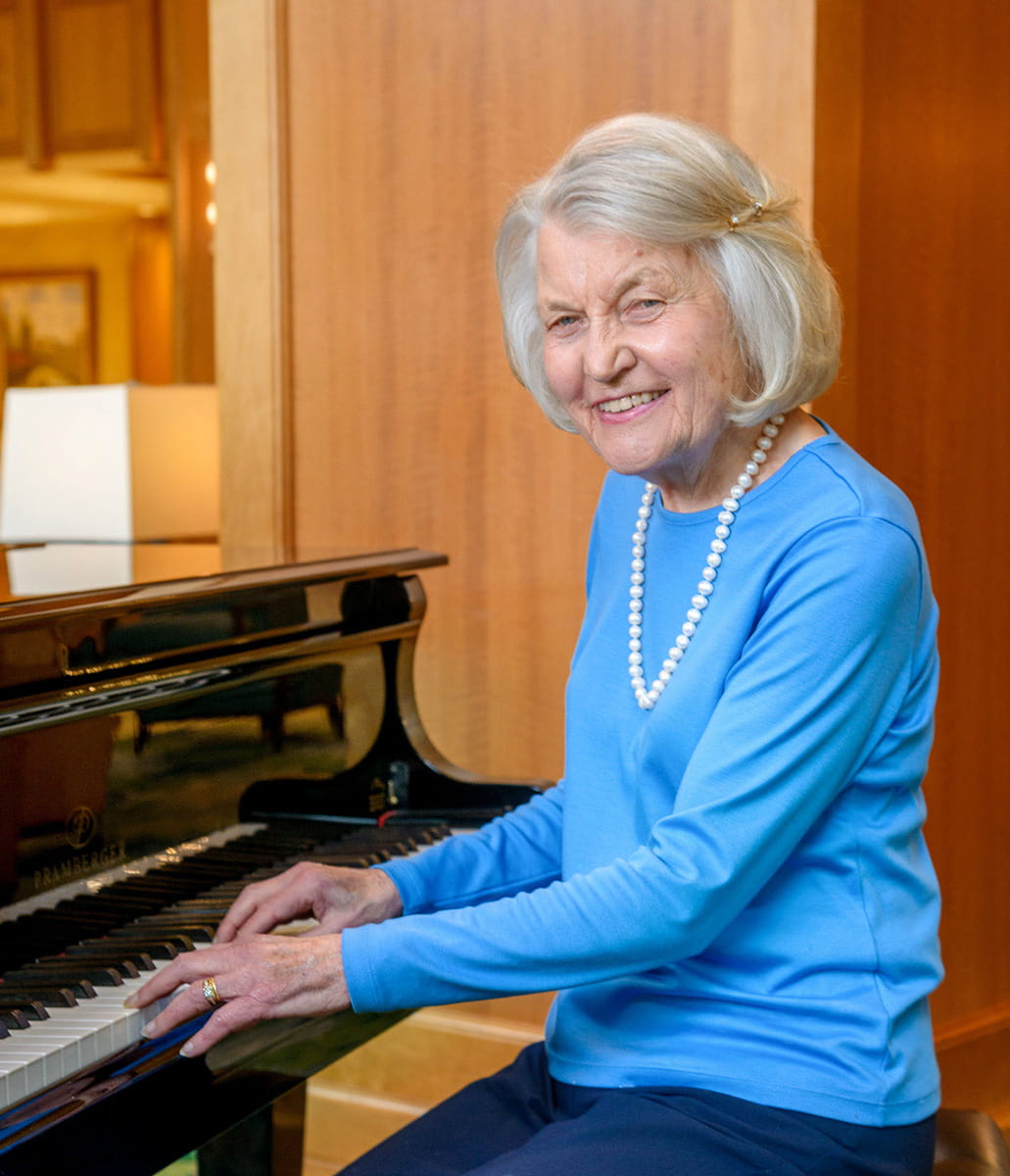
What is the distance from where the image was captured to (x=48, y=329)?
241 inches

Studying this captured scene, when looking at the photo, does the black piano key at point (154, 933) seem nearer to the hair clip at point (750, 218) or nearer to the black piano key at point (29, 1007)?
the black piano key at point (29, 1007)

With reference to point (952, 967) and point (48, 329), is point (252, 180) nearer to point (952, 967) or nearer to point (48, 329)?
point (952, 967)

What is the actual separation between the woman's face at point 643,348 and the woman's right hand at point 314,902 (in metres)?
0.47

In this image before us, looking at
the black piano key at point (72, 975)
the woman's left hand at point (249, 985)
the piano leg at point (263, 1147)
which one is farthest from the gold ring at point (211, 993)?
the piano leg at point (263, 1147)

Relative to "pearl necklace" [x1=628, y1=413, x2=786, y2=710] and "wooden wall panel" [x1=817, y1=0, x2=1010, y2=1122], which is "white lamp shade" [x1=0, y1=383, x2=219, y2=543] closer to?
"wooden wall panel" [x1=817, y1=0, x2=1010, y2=1122]

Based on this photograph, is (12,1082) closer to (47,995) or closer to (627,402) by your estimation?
(47,995)

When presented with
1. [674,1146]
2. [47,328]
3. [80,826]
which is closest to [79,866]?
[80,826]

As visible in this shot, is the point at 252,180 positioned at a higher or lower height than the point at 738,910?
higher

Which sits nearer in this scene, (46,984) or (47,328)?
(46,984)

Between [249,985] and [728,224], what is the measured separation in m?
0.74

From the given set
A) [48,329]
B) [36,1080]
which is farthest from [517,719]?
[48,329]

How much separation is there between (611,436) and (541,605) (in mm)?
1258

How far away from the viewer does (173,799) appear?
158 cm

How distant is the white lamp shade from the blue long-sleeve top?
170cm
